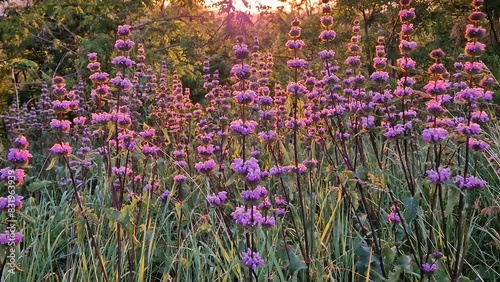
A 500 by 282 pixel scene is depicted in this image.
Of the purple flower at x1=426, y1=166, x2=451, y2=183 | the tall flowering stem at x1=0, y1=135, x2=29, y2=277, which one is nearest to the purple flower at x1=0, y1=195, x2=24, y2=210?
the tall flowering stem at x1=0, y1=135, x2=29, y2=277

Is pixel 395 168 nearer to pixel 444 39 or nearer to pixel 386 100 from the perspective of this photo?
pixel 386 100

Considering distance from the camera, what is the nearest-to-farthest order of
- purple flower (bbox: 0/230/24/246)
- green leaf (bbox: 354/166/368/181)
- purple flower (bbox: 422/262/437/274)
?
purple flower (bbox: 0/230/24/246)
purple flower (bbox: 422/262/437/274)
green leaf (bbox: 354/166/368/181)

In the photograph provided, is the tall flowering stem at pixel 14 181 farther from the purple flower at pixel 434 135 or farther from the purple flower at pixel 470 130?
the purple flower at pixel 470 130

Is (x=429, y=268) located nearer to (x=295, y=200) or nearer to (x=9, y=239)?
(x=295, y=200)

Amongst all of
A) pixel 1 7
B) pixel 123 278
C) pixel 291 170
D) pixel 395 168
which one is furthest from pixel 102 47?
pixel 291 170

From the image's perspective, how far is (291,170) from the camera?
7.79 feet

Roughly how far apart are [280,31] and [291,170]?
26.9 feet

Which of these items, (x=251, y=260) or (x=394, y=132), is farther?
(x=394, y=132)

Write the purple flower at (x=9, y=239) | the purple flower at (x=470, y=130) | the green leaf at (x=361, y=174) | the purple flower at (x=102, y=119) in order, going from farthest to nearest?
the green leaf at (x=361, y=174)
the purple flower at (x=102, y=119)
the purple flower at (x=470, y=130)
the purple flower at (x=9, y=239)

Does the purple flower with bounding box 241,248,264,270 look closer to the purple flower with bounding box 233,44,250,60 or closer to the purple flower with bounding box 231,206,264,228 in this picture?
the purple flower with bounding box 231,206,264,228

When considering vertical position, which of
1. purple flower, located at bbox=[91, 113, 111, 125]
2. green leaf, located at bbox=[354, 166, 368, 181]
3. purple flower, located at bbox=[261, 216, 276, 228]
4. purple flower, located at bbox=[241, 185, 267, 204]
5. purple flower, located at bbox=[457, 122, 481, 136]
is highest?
purple flower, located at bbox=[91, 113, 111, 125]

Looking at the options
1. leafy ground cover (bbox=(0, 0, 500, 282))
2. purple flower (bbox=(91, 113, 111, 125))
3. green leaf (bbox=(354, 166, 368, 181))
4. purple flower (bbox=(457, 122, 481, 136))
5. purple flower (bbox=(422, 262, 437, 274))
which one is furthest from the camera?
green leaf (bbox=(354, 166, 368, 181))

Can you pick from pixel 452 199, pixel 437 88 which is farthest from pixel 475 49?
pixel 452 199

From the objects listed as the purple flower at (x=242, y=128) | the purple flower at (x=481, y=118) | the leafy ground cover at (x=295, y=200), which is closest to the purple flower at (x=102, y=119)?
the leafy ground cover at (x=295, y=200)
